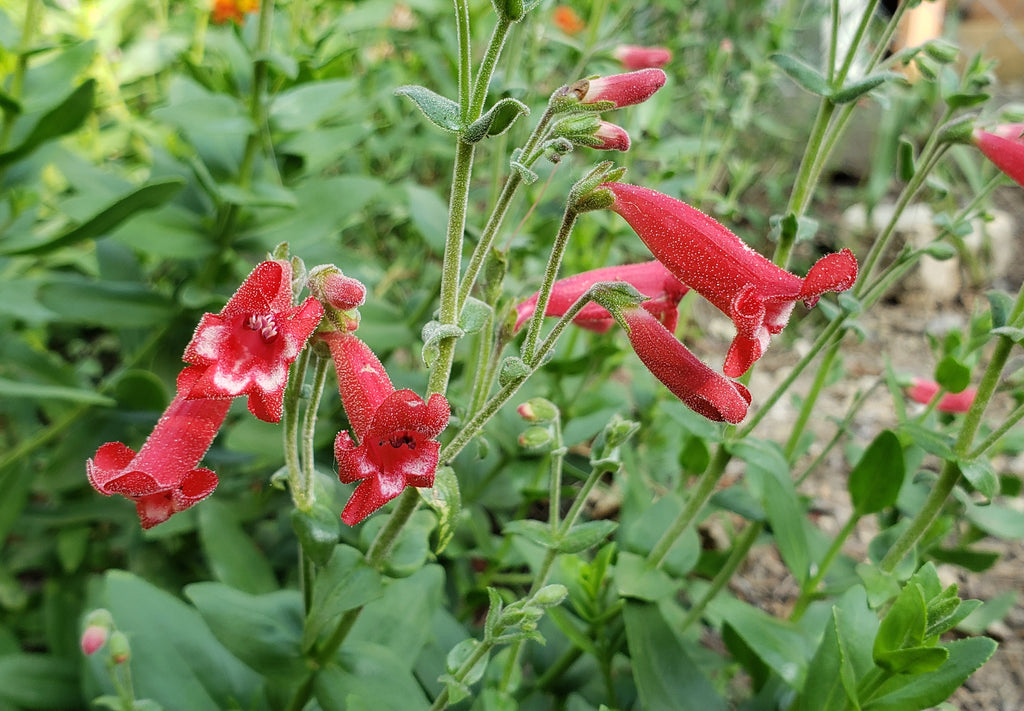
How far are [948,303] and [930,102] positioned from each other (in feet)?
4.24

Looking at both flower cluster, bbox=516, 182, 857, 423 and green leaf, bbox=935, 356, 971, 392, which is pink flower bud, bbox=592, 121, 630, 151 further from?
green leaf, bbox=935, 356, 971, 392

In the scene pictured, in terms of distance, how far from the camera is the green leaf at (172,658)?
168 cm

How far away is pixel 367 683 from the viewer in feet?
4.83

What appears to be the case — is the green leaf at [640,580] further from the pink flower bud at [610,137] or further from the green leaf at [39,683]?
the green leaf at [39,683]

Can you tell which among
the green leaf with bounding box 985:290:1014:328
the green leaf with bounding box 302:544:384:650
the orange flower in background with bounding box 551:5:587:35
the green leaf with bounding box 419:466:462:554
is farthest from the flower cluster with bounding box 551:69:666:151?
the orange flower in background with bounding box 551:5:587:35

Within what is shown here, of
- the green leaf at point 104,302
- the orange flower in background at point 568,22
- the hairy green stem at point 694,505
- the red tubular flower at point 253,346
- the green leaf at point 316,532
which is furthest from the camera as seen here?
the orange flower in background at point 568,22

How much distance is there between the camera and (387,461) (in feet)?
3.67

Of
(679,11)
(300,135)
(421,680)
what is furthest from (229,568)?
(679,11)

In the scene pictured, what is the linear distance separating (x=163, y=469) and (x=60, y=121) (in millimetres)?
1491

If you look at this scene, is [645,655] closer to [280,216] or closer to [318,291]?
[318,291]

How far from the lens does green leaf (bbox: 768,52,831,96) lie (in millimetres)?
1602

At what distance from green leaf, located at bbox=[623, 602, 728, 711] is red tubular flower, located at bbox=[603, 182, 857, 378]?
28.8 inches

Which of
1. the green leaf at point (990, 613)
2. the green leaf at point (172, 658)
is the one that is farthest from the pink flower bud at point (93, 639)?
the green leaf at point (990, 613)

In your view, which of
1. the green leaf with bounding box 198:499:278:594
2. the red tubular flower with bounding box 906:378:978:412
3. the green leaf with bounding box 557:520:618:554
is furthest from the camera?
the red tubular flower with bounding box 906:378:978:412
